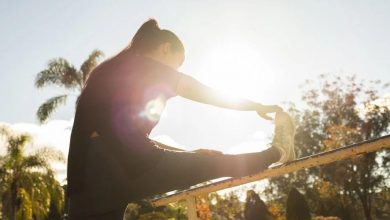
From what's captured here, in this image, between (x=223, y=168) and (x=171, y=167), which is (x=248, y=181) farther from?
(x=171, y=167)

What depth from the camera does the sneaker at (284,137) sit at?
2018 millimetres

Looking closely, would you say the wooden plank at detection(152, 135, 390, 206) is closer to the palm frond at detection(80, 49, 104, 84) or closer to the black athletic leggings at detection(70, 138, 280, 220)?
the black athletic leggings at detection(70, 138, 280, 220)

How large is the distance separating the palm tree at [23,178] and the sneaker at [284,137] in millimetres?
20236

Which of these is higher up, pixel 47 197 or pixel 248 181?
pixel 47 197

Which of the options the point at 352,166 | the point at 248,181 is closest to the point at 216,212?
the point at 352,166

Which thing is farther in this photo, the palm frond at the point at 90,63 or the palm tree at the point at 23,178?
the palm tree at the point at 23,178

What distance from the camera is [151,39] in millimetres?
1852

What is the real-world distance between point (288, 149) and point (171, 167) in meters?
0.81

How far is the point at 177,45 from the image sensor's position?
1888 millimetres

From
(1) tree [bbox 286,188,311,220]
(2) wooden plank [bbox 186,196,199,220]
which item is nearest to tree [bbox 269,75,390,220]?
(1) tree [bbox 286,188,311,220]

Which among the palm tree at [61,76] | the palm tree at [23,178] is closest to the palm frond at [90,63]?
the palm tree at [61,76]

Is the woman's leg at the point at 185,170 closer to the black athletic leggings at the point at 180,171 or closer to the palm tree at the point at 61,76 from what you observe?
the black athletic leggings at the point at 180,171

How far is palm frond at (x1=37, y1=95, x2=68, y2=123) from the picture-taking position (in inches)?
683

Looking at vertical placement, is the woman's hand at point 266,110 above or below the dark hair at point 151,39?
below
